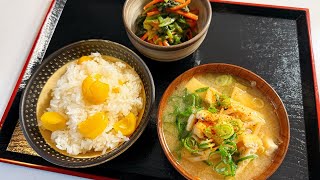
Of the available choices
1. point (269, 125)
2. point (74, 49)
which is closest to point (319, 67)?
point (269, 125)

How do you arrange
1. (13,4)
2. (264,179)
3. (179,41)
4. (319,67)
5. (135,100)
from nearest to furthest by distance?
(264,179)
(135,100)
(179,41)
(319,67)
(13,4)

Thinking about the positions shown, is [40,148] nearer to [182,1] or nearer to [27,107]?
[27,107]

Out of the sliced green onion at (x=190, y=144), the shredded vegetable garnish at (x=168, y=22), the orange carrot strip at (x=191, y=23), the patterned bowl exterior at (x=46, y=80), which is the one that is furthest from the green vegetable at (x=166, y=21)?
the sliced green onion at (x=190, y=144)

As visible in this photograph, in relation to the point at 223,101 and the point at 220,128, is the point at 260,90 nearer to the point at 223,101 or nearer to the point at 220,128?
the point at 223,101

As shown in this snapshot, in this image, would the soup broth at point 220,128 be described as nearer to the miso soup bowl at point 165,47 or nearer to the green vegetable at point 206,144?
the green vegetable at point 206,144

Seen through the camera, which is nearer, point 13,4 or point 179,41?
point 179,41

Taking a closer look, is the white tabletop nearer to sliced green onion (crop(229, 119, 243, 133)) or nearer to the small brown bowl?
the small brown bowl
